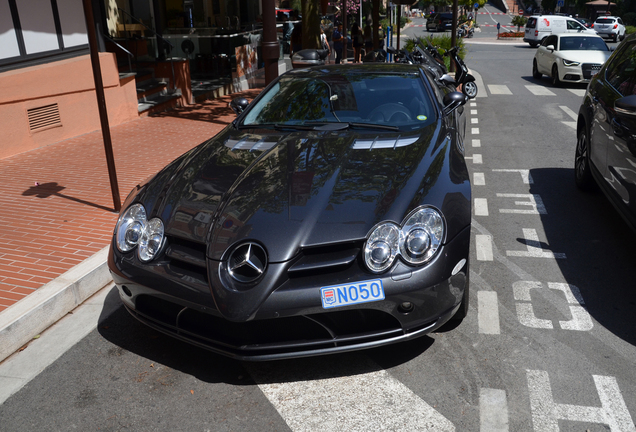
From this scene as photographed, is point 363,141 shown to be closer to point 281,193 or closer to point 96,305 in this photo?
point 281,193

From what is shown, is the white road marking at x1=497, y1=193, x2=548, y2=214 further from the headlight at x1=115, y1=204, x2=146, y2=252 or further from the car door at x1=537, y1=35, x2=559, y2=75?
the car door at x1=537, y1=35, x2=559, y2=75

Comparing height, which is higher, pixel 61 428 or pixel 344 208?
pixel 344 208

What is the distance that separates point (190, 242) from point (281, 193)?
58 centimetres

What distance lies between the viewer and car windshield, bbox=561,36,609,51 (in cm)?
1780

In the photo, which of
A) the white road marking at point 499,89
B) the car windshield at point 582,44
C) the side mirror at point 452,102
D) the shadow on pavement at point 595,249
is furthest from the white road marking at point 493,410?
the car windshield at point 582,44

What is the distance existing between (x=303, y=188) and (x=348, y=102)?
157 cm

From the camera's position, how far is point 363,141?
415cm

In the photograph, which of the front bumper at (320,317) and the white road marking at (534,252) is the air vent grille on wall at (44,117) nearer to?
the front bumper at (320,317)

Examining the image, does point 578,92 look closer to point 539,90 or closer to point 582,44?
point 539,90

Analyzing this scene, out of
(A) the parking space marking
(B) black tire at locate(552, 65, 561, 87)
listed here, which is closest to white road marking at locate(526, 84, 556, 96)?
(B) black tire at locate(552, 65, 561, 87)

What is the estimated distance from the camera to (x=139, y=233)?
11.4 ft

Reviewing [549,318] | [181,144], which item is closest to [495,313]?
[549,318]

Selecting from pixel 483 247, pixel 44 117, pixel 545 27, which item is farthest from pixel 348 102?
pixel 545 27

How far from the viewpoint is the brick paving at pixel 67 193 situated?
15.4 feet
